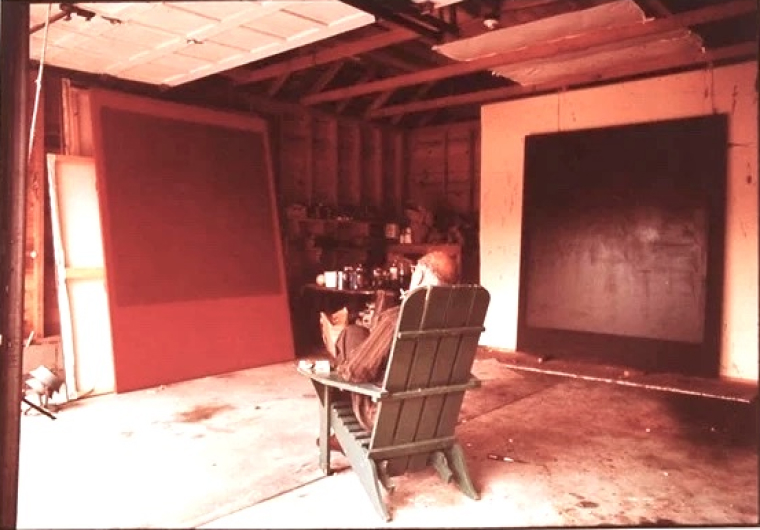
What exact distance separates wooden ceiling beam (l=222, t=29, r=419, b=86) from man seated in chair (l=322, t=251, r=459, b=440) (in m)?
2.33

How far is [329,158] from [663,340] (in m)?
4.87

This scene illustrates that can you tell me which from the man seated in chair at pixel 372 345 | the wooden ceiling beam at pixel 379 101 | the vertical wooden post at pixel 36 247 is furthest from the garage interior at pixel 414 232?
the man seated in chair at pixel 372 345

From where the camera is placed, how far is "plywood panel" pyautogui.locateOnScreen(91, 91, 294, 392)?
5.43 meters

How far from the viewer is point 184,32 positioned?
4141mm

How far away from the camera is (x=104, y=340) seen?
17.6 feet

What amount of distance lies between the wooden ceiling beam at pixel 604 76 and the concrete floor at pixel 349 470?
3.14 meters

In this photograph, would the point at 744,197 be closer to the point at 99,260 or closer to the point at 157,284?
the point at 157,284

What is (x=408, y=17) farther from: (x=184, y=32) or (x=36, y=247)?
(x=36, y=247)

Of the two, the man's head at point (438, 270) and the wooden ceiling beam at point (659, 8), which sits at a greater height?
the wooden ceiling beam at point (659, 8)

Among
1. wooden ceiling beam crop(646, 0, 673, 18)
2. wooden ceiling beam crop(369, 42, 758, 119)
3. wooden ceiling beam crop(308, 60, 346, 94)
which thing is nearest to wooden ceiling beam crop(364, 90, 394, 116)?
wooden ceiling beam crop(369, 42, 758, 119)

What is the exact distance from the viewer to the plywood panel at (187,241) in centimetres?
543

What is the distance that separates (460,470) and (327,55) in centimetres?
413

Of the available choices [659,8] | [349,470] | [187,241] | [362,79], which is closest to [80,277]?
[187,241]

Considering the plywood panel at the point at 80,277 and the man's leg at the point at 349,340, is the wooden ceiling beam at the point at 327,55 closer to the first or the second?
the plywood panel at the point at 80,277
